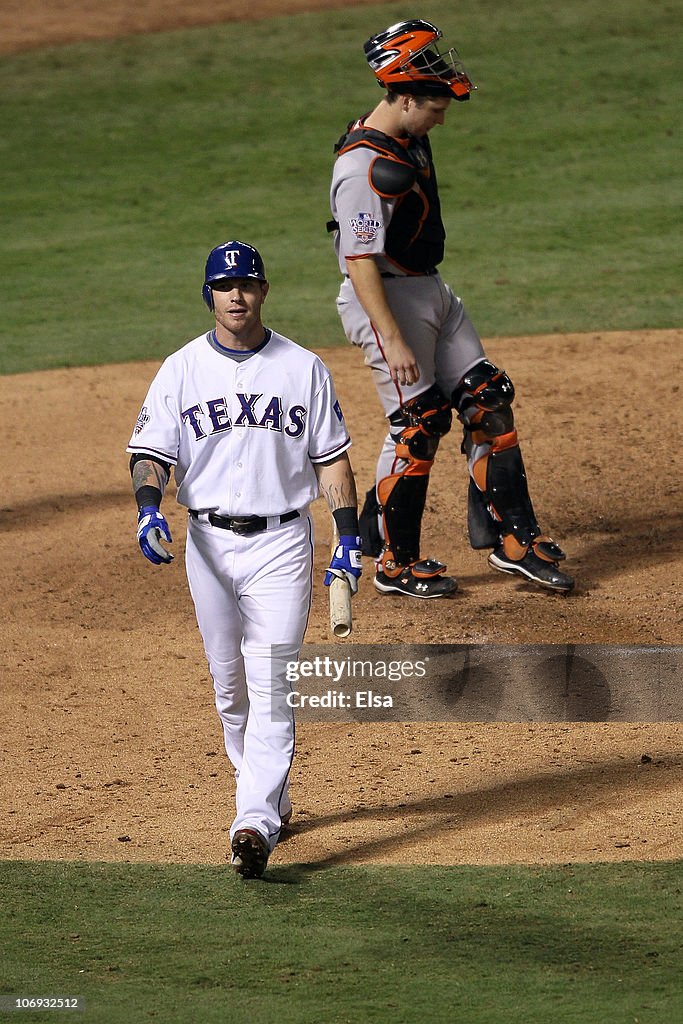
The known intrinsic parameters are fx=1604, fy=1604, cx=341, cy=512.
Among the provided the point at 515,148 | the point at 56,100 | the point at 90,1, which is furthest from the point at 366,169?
the point at 90,1

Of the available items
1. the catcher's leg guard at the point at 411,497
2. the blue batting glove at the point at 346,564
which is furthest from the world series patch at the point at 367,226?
the blue batting glove at the point at 346,564

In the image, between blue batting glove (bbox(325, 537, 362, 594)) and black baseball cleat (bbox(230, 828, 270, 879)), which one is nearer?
black baseball cleat (bbox(230, 828, 270, 879))

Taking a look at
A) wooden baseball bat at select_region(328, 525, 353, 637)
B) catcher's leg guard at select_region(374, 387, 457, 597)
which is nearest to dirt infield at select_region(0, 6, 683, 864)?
catcher's leg guard at select_region(374, 387, 457, 597)

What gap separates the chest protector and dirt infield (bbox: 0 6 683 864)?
1538mm

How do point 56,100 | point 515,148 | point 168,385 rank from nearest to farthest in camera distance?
point 168,385, point 515,148, point 56,100

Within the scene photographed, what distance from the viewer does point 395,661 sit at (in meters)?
6.48

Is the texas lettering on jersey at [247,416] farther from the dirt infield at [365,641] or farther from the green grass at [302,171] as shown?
the green grass at [302,171]

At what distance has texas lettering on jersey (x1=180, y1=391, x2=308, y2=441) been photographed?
15.9 feet

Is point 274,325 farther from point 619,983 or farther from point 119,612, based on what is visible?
point 619,983

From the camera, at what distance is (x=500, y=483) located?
283 inches

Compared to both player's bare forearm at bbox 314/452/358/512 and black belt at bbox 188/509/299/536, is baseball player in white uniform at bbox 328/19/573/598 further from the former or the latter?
black belt at bbox 188/509/299/536

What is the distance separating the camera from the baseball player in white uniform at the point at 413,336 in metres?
6.65

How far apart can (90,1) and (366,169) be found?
1693 cm

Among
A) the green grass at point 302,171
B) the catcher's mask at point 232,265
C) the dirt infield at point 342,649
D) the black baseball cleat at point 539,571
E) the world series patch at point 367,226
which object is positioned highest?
the catcher's mask at point 232,265
